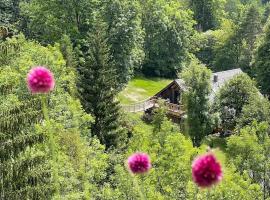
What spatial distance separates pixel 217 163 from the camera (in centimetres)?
442

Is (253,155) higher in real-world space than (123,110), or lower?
higher

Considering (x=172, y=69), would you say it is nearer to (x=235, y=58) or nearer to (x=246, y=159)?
(x=235, y=58)

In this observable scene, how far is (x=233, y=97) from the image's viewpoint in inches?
1857

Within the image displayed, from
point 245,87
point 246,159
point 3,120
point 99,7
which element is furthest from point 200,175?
point 99,7

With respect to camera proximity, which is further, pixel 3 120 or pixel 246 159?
pixel 246 159

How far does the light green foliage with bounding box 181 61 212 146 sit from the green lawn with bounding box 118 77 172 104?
15003mm

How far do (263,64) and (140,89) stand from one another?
15.6 metres

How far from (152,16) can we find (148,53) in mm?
5538

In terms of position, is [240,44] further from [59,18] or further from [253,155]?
[253,155]

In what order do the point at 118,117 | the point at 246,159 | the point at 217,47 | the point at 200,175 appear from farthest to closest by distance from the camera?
1. the point at 217,47
2. the point at 118,117
3. the point at 246,159
4. the point at 200,175
